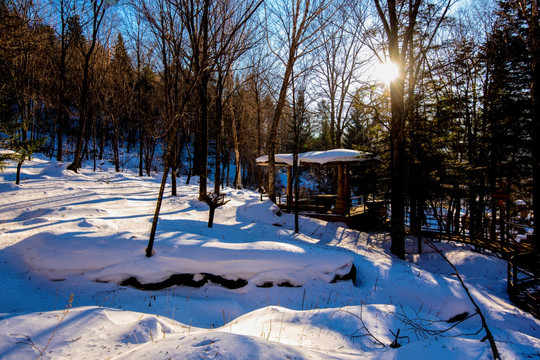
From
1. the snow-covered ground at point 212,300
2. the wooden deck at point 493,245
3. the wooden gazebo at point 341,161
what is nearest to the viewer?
the snow-covered ground at point 212,300

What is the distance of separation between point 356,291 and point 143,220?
7.00 m

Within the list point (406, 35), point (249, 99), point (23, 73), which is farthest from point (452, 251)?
point (23, 73)

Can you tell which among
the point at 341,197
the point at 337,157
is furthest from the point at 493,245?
the point at 337,157

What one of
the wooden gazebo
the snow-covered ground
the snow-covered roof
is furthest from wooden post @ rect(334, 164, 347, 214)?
the snow-covered ground

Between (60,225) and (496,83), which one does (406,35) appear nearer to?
(496,83)

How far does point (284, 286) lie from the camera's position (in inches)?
216

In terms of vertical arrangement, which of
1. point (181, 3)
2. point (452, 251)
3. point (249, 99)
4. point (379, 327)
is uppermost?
point (249, 99)

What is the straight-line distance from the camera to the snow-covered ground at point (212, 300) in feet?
7.94

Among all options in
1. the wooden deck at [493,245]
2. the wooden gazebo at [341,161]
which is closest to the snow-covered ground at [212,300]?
the wooden deck at [493,245]

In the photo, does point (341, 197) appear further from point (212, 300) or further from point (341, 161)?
point (212, 300)

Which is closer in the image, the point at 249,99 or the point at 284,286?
the point at 284,286

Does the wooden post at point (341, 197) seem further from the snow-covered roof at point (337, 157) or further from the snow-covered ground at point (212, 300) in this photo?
the snow-covered ground at point (212, 300)

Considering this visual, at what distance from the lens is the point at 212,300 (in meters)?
4.80

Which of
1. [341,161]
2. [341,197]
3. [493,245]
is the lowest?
[493,245]
